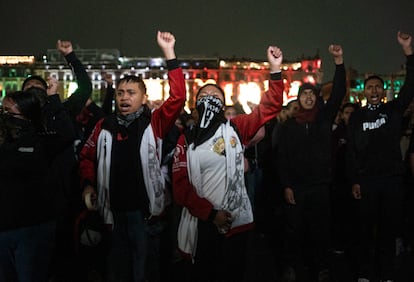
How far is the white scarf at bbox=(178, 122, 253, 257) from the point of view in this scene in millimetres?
3916

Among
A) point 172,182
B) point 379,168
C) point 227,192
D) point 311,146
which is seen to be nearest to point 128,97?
point 172,182

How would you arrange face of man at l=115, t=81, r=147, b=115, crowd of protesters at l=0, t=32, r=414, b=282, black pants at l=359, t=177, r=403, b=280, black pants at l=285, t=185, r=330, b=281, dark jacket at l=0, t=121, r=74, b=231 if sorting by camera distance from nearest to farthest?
dark jacket at l=0, t=121, r=74, b=231 → crowd of protesters at l=0, t=32, r=414, b=282 → face of man at l=115, t=81, r=147, b=115 → black pants at l=359, t=177, r=403, b=280 → black pants at l=285, t=185, r=330, b=281

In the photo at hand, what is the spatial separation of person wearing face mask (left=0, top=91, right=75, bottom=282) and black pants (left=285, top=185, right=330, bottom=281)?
2720mm

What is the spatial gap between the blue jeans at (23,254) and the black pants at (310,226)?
2801 millimetres

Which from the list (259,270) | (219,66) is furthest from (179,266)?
(219,66)

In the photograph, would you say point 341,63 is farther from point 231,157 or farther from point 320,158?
point 231,157

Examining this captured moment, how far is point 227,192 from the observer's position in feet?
12.8

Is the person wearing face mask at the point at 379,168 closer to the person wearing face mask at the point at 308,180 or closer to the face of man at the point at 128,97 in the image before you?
the person wearing face mask at the point at 308,180

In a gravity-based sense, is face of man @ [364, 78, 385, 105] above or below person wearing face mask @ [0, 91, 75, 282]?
above

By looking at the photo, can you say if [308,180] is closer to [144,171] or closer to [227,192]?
[227,192]

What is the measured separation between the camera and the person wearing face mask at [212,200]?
153 inches

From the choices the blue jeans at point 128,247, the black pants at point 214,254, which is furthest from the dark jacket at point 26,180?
the black pants at point 214,254

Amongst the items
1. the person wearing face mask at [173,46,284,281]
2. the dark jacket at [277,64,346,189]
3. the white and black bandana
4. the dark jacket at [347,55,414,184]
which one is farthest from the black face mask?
the white and black bandana

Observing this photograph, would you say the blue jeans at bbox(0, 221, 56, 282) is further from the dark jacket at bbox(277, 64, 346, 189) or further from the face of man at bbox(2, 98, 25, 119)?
the dark jacket at bbox(277, 64, 346, 189)
